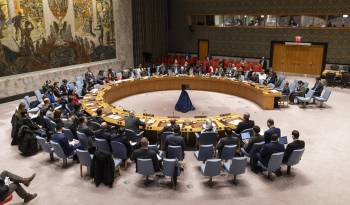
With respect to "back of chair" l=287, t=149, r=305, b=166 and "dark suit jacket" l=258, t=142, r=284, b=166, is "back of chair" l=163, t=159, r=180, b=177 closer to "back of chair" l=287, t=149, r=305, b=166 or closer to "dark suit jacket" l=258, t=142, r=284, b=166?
"dark suit jacket" l=258, t=142, r=284, b=166

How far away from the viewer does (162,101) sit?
15.1 m

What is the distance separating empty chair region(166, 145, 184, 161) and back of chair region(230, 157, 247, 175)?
4.41 feet

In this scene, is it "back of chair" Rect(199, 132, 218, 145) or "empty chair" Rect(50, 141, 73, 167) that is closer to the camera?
"empty chair" Rect(50, 141, 73, 167)

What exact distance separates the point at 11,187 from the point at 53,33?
12.1m

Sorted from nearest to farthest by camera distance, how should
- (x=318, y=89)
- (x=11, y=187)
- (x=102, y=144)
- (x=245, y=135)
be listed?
(x=11, y=187)
(x=102, y=144)
(x=245, y=135)
(x=318, y=89)

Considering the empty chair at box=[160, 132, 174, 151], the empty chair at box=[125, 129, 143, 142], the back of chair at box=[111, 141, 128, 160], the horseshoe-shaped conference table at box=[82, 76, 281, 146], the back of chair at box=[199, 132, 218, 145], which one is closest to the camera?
the back of chair at box=[111, 141, 128, 160]

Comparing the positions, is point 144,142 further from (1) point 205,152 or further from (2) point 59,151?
(2) point 59,151

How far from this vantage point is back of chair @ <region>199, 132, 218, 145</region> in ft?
28.0

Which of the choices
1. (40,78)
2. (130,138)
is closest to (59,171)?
(130,138)

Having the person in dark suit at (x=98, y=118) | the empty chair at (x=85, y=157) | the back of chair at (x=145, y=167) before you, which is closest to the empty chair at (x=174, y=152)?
the back of chair at (x=145, y=167)

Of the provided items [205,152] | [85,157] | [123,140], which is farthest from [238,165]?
[85,157]

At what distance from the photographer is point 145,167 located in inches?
280

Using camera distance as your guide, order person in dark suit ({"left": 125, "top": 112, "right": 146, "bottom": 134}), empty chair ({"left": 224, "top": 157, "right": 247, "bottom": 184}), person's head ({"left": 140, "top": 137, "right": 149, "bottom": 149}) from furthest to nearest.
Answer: person in dark suit ({"left": 125, "top": 112, "right": 146, "bottom": 134}) → empty chair ({"left": 224, "top": 157, "right": 247, "bottom": 184}) → person's head ({"left": 140, "top": 137, "right": 149, "bottom": 149})

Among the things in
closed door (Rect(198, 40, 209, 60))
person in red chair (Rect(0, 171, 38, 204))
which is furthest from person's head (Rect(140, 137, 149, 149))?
closed door (Rect(198, 40, 209, 60))
